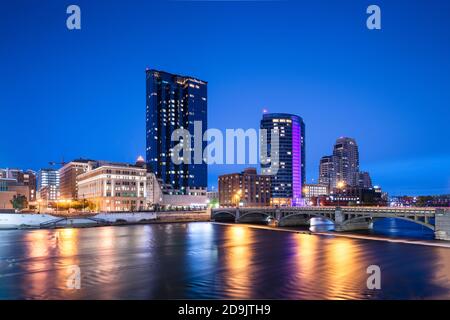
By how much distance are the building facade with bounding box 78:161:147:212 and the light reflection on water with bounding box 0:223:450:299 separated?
8932 cm

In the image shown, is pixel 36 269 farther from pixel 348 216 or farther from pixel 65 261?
pixel 348 216

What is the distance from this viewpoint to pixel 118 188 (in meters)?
155

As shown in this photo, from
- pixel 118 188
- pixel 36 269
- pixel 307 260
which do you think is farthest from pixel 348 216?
pixel 118 188

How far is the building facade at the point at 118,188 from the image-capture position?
151 metres

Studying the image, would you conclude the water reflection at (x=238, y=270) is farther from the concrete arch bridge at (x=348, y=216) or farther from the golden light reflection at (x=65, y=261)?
the concrete arch bridge at (x=348, y=216)

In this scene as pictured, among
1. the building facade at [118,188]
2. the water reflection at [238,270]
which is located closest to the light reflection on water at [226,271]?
the water reflection at [238,270]

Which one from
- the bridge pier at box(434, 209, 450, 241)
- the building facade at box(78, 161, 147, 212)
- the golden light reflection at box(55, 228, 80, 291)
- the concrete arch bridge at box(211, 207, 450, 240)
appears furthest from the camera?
the building facade at box(78, 161, 147, 212)

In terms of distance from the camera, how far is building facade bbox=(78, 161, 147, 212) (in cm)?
15138

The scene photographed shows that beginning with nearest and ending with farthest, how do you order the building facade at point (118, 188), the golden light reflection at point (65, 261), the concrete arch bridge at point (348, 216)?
the golden light reflection at point (65, 261)
the concrete arch bridge at point (348, 216)
the building facade at point (118, 188)

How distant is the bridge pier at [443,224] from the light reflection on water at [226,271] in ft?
33.0

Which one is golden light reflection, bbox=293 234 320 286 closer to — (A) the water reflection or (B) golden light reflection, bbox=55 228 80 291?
(A) the water reflection

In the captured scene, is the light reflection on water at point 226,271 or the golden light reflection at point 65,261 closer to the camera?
the light reflection on water at point 226,271

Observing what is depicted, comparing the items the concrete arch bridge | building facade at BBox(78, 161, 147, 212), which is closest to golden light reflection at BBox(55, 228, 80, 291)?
the concrete arch bridge
